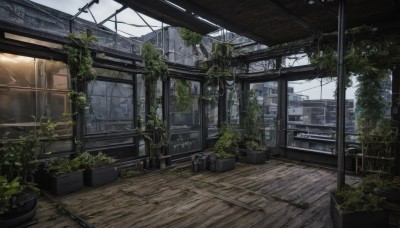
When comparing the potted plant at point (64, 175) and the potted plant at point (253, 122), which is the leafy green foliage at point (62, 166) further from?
the potted plant at point (253, 122)

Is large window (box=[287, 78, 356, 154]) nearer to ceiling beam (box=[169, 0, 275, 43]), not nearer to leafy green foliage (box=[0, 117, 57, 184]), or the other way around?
ceiling beam (box=[169, 0, 275, 43])

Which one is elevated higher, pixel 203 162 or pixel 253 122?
pixel 253 122

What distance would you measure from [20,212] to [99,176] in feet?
5.41

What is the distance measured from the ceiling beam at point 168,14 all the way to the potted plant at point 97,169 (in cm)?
311

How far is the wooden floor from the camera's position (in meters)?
3.27

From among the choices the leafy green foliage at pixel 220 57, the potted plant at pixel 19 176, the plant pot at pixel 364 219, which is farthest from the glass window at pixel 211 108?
the plant pot at pixel 364 219

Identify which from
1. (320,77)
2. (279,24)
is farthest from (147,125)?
(320,77)

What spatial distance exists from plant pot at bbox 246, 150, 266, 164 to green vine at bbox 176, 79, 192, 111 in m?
2.31

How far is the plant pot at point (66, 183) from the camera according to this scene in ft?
13.7

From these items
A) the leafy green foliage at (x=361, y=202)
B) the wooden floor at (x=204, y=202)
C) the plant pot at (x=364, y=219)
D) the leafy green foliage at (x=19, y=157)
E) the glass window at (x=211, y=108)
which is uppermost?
the glass window at (x=211, y=108)

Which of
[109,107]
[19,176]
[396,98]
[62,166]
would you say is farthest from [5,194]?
[396,98]

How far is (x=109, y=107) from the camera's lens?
Answer: 553 centimetres

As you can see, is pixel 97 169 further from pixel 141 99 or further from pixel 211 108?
pixel 211 108

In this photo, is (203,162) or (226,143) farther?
(226,143)
